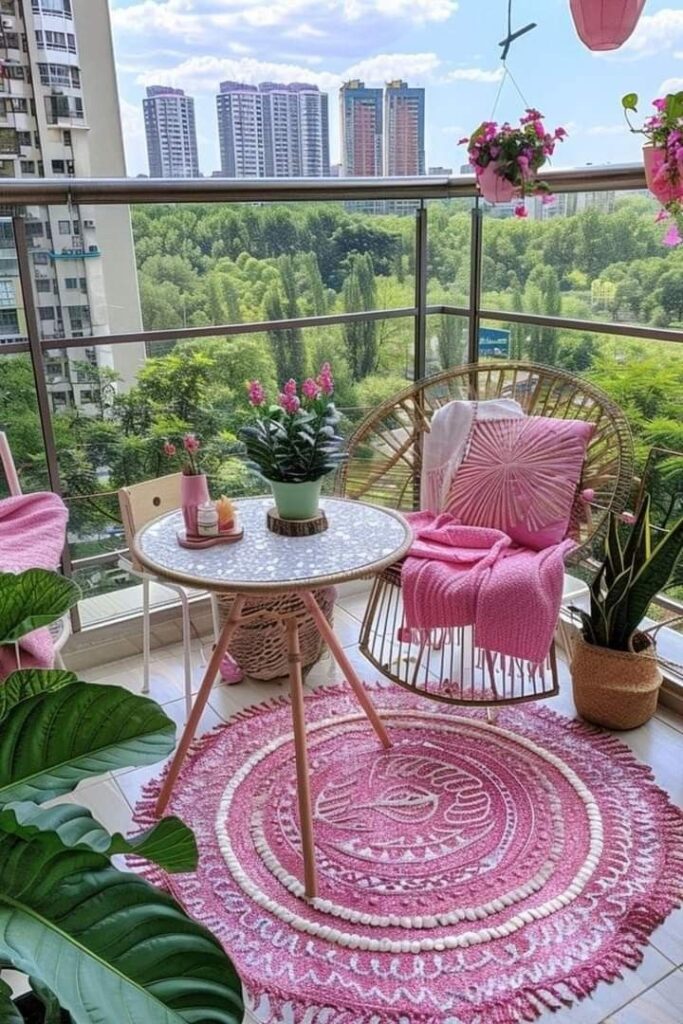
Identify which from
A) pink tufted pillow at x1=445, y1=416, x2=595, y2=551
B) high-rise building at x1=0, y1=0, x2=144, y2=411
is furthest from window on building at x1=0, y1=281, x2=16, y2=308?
pink tufted pillow at x1=445, y1=416, x2=595, y2=551

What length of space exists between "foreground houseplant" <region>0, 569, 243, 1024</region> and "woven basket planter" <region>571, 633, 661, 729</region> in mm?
1638

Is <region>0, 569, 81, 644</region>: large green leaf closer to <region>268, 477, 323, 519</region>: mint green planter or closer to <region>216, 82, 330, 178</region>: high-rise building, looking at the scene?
<region>268, 477, 323, 519</region>: mint green planter

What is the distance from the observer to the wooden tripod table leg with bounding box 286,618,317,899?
1786mm

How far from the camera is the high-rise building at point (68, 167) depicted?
2410 mm

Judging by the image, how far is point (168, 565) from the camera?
6.07 feet

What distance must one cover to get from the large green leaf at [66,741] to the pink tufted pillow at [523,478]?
5.47 feet

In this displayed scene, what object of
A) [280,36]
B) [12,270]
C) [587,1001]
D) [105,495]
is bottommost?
[587,1001]

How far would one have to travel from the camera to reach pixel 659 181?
74.4 inches

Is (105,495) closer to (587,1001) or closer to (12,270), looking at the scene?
(12,270)

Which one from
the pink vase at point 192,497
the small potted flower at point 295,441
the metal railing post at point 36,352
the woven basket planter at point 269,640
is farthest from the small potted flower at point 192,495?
the metal railing post at point 36,352

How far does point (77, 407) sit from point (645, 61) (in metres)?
2.39

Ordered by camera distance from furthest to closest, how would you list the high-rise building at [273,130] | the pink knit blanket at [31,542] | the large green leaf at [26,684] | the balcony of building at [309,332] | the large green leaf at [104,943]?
the high-rise building at [273,130] → the balcony of building at [309,332] → the pink knit blanket at [31,542] → the large green leaf at [26,684] → the large green leaf at [104,943]

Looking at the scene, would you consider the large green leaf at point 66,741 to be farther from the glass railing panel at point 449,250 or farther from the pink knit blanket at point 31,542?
the glass railing panel at point 449,250

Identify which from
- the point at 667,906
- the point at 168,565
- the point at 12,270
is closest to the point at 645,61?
the point at 12,270
